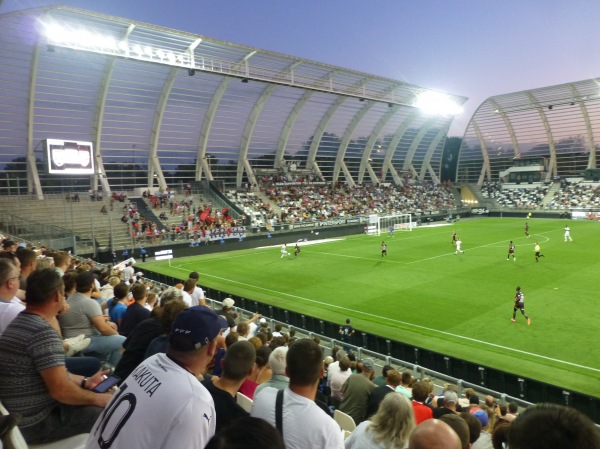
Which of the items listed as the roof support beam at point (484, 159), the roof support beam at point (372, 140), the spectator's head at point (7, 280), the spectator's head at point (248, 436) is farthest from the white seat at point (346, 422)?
the roof support beam at point (484, 159)

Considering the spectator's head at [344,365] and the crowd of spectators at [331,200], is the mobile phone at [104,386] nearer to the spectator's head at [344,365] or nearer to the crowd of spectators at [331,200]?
the spectator's head at [344,365]

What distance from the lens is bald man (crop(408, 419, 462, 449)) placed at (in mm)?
2434

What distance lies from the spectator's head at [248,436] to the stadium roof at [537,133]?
78.4m

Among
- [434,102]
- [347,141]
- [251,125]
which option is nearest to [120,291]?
[251,125]

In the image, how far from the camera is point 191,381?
2811 millimetres

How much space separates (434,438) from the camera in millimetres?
2451

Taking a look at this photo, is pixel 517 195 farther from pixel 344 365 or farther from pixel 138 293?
pixel 138 293

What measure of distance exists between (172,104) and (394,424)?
49.0 metres

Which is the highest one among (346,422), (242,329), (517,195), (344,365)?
(242,329)

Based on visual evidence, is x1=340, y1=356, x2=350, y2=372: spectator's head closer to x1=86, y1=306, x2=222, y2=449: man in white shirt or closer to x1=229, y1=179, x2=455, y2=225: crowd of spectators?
x1=86, y1=306, x2=222, y2=449: man in white shirt

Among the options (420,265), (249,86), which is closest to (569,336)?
(420,265)

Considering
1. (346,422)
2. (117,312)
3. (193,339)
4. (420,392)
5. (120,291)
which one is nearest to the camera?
(193,339)

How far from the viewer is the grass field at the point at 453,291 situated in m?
16.0

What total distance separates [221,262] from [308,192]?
29.6 meters
